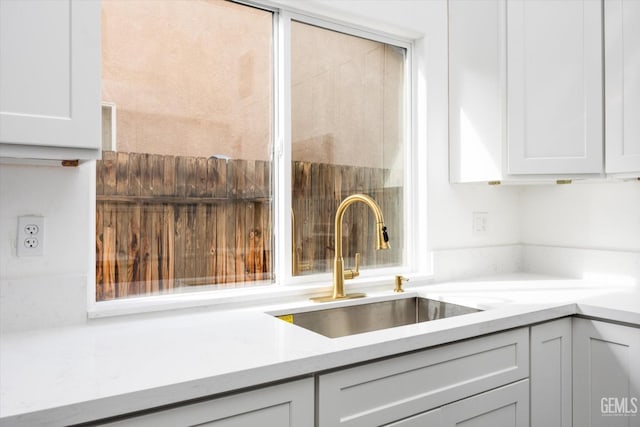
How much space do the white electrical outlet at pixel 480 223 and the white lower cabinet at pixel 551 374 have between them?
0.74 meters

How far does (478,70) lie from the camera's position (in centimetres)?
204

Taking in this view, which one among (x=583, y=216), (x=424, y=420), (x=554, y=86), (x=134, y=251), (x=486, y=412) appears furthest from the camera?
(x=583, y=216)

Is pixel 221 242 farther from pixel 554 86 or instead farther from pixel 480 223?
pixel 554 86

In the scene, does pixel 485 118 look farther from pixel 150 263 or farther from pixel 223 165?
pixel 150 263

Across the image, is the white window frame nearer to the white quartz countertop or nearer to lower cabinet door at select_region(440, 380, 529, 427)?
the white quartz countertop

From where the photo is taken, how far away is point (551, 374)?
156 cm

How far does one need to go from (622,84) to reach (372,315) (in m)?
1.32

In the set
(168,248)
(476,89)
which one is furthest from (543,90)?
(168,248)

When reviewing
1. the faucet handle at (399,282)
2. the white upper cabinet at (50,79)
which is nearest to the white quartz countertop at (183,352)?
the faucet handle at (399,282)

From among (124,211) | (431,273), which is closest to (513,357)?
(431,273)

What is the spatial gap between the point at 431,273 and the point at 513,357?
0.68m

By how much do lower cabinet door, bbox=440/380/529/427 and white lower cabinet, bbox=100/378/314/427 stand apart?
0.45 metres

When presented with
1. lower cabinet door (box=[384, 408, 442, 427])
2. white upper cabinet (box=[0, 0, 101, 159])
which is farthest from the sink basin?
white upper cabinet (box=[0, 0, 101, 159])

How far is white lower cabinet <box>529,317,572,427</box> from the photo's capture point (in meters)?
1.51
